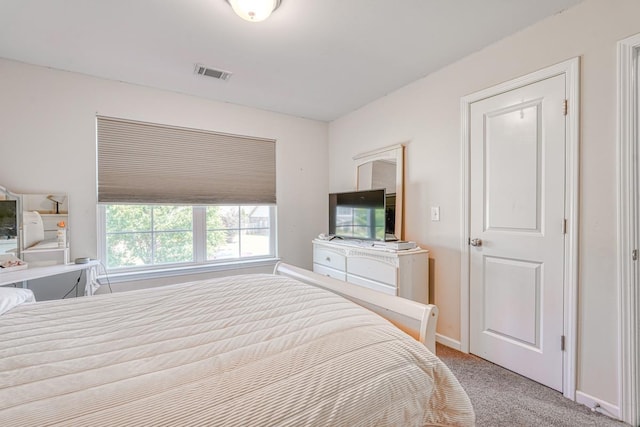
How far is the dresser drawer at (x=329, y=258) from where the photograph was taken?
2.98 meters

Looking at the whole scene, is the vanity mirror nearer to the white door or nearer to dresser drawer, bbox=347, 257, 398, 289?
dresser drawer, bbox=347, 257, 398, 289

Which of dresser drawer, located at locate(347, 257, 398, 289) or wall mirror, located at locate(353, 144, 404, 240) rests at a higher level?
wall mirror, located at locate(353, 144, 404, 240)

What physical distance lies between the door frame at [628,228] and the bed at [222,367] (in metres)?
1.26

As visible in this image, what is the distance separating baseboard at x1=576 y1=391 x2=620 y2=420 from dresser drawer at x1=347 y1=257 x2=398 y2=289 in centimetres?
126

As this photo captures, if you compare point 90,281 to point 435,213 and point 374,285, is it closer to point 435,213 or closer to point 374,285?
point 374,285

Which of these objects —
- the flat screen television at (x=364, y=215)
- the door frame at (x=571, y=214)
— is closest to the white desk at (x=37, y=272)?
the flat screen television at (x=364, y=215)

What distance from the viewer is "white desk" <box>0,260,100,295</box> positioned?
197 cm

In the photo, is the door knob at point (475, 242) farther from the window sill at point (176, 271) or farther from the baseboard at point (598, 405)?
the window sill at point (176, 271)

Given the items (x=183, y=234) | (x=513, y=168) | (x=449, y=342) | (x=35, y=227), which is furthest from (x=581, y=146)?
(x=35, y=227)

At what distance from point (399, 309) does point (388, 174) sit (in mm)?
1991

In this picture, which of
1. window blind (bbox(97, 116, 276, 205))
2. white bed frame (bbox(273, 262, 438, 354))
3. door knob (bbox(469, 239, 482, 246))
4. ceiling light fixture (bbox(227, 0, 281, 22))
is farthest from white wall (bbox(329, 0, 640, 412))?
ceiling light fixture (bbox(227, 0, 281, 22))

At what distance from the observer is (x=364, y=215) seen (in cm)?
294

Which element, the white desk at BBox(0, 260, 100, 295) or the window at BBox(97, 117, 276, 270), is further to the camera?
the window at BBox(97, 117, 276, 270)

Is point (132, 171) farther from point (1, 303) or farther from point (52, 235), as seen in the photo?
point (1, 303)
